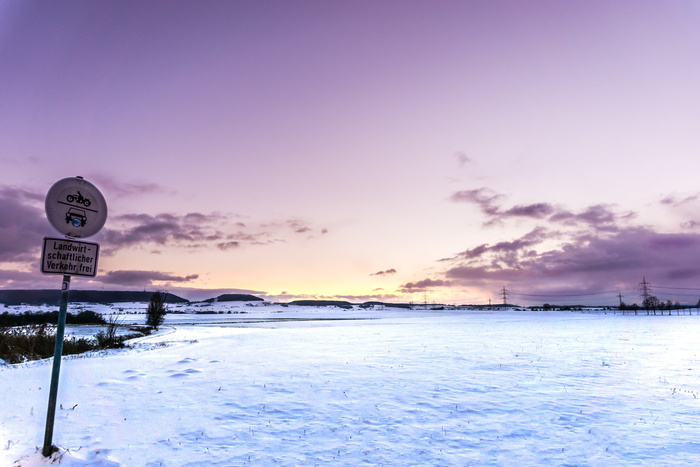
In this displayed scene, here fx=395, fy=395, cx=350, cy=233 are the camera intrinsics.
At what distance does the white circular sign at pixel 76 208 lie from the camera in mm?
5582

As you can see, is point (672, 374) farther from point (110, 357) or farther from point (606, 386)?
point (110, 357)

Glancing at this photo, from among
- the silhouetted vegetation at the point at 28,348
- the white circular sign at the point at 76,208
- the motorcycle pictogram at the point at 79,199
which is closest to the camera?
the white circular sign at the point at 76,208

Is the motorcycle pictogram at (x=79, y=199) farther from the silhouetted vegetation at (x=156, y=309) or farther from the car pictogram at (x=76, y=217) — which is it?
the silhouetted vegetation at (x=156, y=309)

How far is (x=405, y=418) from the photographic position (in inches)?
328

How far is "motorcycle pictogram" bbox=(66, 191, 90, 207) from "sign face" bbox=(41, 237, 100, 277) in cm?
59

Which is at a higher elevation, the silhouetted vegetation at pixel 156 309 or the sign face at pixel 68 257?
the sign face at pixel 68 257

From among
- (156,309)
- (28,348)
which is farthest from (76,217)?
(156,309)

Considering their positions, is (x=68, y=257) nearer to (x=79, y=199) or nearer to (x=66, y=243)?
(x=66, y=243)

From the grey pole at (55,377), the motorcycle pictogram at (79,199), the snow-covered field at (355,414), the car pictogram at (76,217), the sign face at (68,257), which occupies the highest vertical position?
the motorcycle pictogram at (79,199)

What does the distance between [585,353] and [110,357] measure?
73.0 ft

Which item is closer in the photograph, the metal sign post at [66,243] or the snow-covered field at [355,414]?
the metal sign post at [66,243]

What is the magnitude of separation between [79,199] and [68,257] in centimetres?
87

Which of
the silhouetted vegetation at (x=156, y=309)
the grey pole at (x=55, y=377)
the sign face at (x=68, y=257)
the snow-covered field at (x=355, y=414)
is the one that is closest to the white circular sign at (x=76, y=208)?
the sign face at (x=68, y=257)

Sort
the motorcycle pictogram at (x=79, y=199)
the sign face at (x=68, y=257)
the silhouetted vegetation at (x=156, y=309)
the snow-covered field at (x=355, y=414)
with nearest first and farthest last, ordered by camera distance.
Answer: the sign face at (x=68, y=257)
the motorcycle pictogram at (x=79, y=199)
the snow-covered field at (x=355, y=414)
the silhouetted vegetation at (x=156, y=309)
